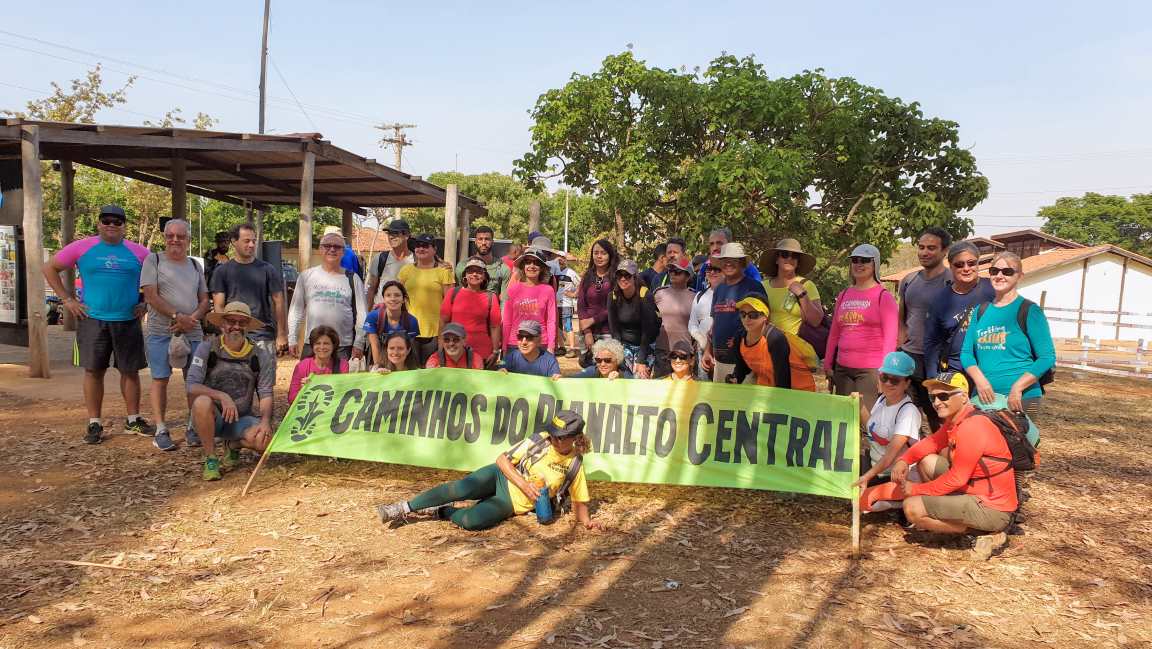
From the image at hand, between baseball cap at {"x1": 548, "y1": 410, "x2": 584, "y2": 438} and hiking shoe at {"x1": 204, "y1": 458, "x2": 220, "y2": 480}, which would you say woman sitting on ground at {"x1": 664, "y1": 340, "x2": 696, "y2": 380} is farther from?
hiking shoe at {"x1": 204, "y1": 458, "x2": 220, "y2": 480}

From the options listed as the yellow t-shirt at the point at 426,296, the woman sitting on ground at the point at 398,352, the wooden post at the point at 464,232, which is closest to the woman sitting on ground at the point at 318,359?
the woman sitting on ground at the point at 398,352

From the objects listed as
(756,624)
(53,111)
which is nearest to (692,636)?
(756,624)

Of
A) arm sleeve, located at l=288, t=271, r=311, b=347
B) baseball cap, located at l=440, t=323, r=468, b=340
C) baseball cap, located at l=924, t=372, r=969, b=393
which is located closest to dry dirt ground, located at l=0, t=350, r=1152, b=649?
baseball cap, located at l=924, t=372, r=969, b=393

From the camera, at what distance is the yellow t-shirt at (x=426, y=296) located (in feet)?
24.3

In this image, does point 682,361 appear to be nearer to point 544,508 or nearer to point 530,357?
point 530,357

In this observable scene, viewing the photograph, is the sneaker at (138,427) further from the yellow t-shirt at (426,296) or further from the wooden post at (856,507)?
the wooden post at (856,507)

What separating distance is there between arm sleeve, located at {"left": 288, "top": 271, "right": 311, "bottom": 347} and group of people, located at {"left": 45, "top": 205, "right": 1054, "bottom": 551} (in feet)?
0.04

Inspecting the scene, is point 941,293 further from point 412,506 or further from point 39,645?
point 39,645

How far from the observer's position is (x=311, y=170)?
12000 millimetres

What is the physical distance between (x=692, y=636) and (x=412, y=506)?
7.34ft

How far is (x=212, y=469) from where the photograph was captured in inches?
240

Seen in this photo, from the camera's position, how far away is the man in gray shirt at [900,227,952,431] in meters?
5.96

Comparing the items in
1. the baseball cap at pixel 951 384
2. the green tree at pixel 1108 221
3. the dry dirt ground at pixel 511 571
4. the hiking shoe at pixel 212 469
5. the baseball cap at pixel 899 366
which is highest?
the green tree at pixel 1108 221

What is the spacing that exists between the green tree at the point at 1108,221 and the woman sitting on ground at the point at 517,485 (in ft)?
252
